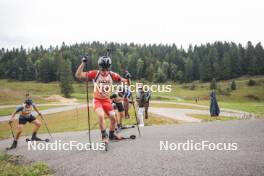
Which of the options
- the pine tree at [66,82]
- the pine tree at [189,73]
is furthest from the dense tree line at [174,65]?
the pine tree at [66,82]

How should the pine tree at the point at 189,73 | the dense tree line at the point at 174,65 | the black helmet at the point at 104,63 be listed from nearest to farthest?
the black helmet at the point at 104,63 → the dense tree line at the point at 174,65 → the pine tree at the point at 189,73

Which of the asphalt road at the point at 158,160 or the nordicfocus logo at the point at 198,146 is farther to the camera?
the nordicfocus logo at the point at 198,146

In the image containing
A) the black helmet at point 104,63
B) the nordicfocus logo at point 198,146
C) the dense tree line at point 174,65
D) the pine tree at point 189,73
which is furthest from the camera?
the pine tree at point 189,73

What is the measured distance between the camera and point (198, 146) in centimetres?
702

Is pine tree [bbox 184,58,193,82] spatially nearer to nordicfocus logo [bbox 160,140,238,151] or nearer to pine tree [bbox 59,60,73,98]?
pine tree [bbox 59,60,73,98]

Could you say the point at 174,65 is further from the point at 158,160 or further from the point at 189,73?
the point at 158,160

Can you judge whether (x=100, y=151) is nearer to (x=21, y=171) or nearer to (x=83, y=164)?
(x=83, y=164)

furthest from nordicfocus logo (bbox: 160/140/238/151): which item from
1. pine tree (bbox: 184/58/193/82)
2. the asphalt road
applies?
pine tree (bbox: 184/58/193/82)

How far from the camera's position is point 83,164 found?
20.2ft

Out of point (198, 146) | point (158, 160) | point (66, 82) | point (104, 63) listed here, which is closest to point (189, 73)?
point (66, 82)

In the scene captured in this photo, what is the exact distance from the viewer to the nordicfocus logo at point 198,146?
6.69m

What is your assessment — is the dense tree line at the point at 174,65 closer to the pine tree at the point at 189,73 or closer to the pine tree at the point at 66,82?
the pine tree at the point at 189,73

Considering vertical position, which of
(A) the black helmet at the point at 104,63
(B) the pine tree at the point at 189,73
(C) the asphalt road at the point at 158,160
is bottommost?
(C) the asphalt road at the point at 158,160

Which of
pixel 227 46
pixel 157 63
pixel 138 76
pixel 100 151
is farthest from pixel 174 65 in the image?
pixel 100 151
